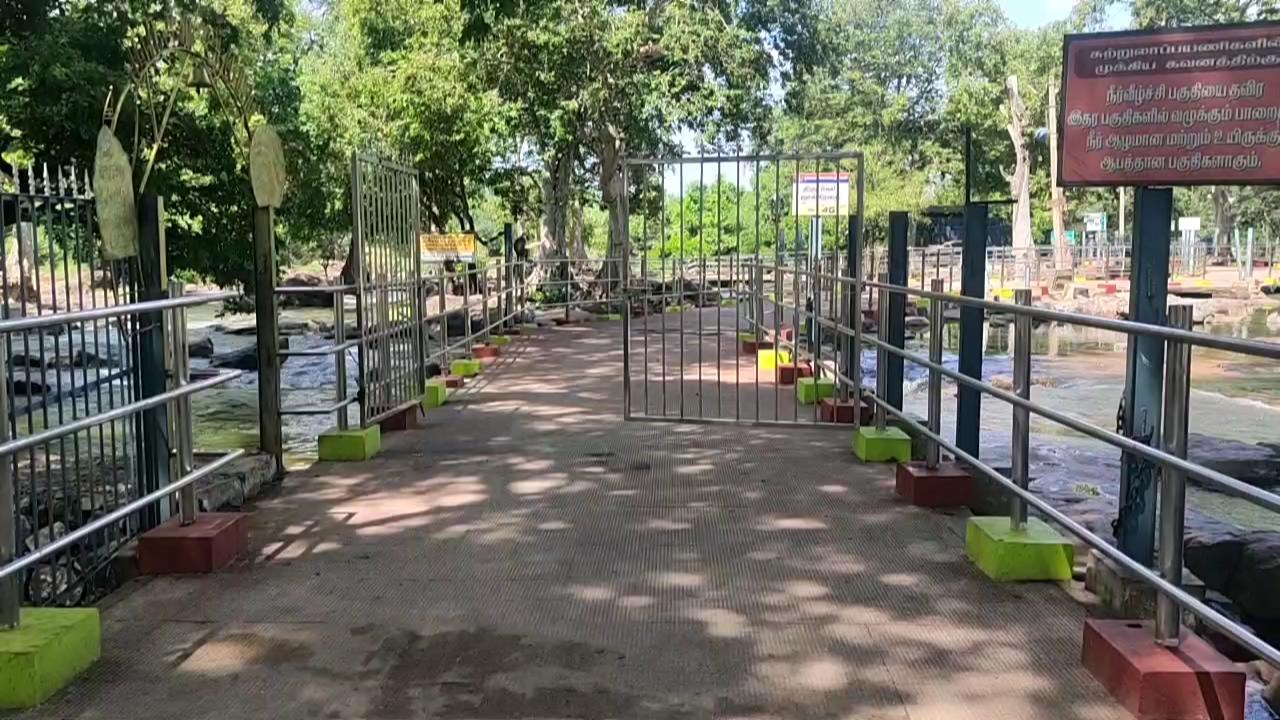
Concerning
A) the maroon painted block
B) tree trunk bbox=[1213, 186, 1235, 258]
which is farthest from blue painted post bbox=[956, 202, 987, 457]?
tree trunk bbox=[1213, 186, 1235, 258]

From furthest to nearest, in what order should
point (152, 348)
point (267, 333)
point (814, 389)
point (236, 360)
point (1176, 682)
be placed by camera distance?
point (236, 360), point (814, 389), point (267, 333), point (152, 348), point (1176, 682)

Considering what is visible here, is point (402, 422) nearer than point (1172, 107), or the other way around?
point (1172, 107)

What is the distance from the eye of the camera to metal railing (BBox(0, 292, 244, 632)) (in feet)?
10.7

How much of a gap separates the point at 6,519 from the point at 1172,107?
4.35m

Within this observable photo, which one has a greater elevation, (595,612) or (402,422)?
(402,422)

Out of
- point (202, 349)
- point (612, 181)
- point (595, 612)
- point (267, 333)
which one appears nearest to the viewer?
point (595, 612)

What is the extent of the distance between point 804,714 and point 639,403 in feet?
22.2

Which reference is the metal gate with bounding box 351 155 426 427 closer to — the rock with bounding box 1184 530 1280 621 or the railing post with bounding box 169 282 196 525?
the railing post with bounding box 169 282 196 525

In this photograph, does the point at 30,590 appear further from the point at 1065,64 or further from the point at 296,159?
the point at 296,159

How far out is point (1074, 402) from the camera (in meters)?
15.3

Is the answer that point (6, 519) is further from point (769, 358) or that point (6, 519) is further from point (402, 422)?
point (769, 358)

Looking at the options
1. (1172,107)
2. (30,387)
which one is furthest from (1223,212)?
(30,387)

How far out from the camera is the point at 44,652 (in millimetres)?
3316

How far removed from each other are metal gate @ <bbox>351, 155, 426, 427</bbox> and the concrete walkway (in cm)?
114
